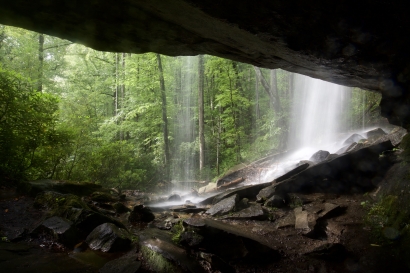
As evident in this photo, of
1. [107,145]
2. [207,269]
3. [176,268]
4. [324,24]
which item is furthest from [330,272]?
[107,145]

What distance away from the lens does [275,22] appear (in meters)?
4.20

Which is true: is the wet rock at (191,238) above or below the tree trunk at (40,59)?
below

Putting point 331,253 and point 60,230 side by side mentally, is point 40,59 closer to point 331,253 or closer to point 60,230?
point 60,230

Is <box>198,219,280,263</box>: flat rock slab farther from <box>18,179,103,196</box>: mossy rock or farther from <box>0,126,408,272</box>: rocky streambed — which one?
<box>18,179,103,196</box>: mossy rock

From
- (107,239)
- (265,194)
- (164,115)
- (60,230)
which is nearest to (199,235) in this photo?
(107,239)

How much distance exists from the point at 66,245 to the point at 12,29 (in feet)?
47.6

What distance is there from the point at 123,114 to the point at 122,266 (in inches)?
559

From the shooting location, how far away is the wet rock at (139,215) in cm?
633

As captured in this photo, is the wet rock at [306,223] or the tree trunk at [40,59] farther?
the tree trunk at [40,59]

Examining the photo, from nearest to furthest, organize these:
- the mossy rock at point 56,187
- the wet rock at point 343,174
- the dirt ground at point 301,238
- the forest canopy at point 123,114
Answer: the dirt ground at point 301,238
the mossy rock at point 56,187
the forest canopy at point 123,114
the wet rock at point 343,174

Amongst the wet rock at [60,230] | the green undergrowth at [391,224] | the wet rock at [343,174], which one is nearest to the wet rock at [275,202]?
the wet rock at [343,174]

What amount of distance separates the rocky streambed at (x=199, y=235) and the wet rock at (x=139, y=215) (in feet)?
0.09

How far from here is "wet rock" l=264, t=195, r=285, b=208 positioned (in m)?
7.50

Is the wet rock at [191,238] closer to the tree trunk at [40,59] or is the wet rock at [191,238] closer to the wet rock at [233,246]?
the wet rock at [233,246]
